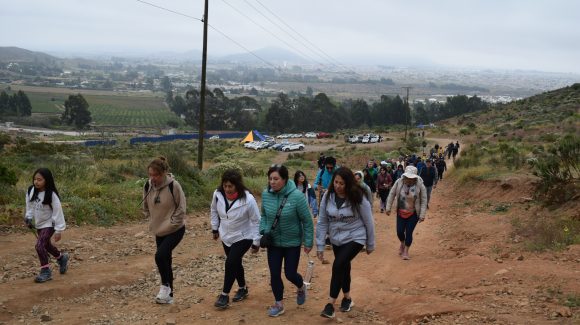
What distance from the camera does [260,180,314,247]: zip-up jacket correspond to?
18.3 ft

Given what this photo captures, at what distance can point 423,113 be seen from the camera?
331 feet

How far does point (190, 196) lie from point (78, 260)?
5.40 m

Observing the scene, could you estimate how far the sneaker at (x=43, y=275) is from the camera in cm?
686

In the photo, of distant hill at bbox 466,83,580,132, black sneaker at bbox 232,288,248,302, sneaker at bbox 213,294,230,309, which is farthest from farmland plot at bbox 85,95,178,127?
sneaker at bbox 213,294,230,309

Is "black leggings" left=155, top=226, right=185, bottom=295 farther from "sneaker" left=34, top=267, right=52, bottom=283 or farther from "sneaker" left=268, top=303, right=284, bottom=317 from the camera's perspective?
"sneaker" left=34, top=267, right=52, bottom=283

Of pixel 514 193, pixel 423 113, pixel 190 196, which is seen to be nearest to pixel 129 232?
pixel 190 196

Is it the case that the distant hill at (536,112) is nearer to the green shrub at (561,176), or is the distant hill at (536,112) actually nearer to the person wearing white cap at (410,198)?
the green shrub at (561,176)

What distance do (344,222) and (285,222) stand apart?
24.1 inches

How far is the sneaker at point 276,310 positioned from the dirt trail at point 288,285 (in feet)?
0.29

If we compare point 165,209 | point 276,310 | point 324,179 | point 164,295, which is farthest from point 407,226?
point 165,209

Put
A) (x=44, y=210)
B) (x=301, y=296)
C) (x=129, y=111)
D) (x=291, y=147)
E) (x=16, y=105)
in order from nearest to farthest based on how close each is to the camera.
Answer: (x=301, y=296)
(x=44, y=210)
(x=291, y=147)
(x=16, y=105)
(x=129, y=111)

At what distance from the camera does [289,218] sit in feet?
18.3

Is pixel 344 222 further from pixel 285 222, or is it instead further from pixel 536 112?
pixel 536 112

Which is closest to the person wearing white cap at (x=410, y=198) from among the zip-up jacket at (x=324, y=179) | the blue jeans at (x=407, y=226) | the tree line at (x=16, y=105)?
the blue jeans at (x=407, y=226)
